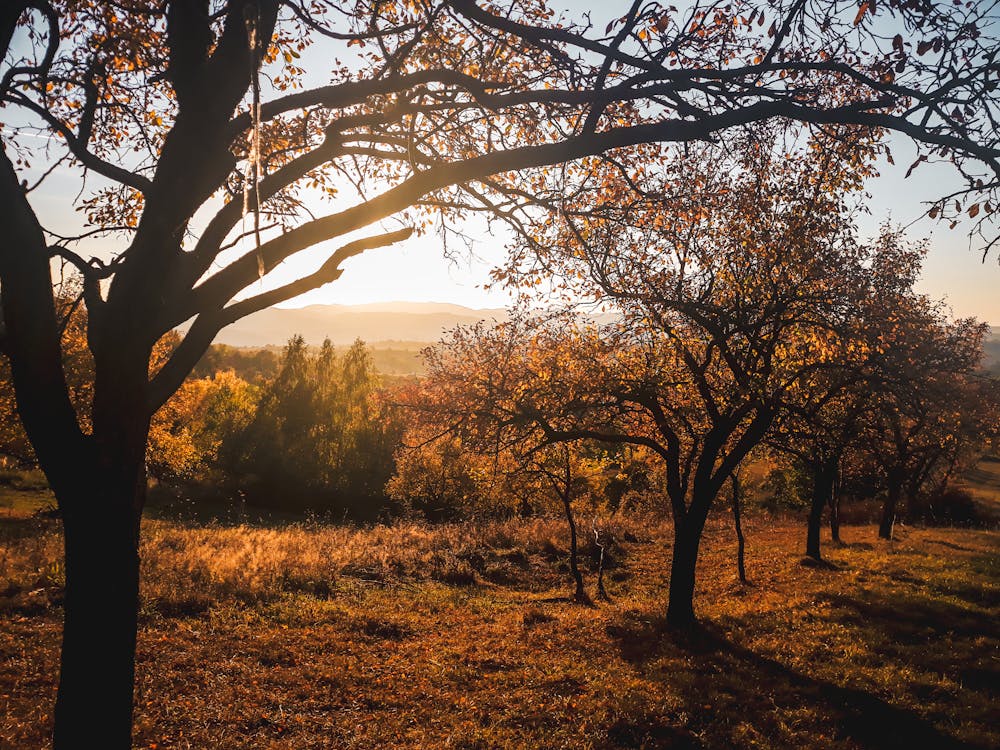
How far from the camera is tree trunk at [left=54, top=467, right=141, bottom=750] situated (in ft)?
13.4

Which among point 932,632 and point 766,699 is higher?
point 932,632

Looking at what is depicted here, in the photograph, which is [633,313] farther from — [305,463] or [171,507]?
[305,463]

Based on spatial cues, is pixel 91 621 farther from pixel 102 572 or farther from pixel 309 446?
pixel 309 446

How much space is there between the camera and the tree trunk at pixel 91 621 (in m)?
4.07

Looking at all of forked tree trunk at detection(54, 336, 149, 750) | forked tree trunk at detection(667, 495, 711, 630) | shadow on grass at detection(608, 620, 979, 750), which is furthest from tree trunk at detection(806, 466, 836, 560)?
forked tree trunk at detection(54, 336, 149, 750)

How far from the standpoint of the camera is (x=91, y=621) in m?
4.07

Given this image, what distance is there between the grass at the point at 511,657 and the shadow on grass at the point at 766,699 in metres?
0.04

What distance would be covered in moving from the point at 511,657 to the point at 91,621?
29.3 ft

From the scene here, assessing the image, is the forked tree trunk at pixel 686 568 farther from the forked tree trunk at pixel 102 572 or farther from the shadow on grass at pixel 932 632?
the forked tree trunk at pixel 102 572

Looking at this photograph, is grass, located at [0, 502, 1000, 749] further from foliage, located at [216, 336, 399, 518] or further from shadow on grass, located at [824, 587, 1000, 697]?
foliage, located at [216, 336, 399, 518]

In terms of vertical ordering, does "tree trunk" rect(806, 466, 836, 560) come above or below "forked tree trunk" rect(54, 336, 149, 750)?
below

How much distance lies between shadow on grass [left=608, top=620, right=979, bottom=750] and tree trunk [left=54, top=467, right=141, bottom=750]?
6.75 meters

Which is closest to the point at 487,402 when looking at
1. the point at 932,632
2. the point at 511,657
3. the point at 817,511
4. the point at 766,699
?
the point at 511,657

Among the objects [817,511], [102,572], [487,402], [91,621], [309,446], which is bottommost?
[309,446]
